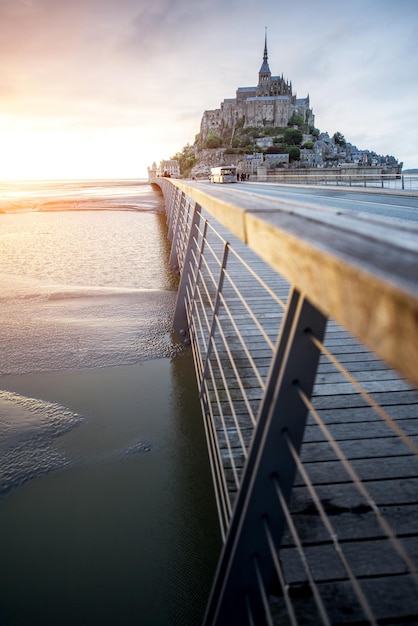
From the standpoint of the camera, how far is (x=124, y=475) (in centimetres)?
422

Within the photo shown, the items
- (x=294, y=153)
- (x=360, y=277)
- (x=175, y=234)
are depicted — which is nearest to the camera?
(x=360, y=277)

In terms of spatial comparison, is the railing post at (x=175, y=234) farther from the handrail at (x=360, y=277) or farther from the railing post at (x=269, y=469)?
the handrail at (x=360, y=277)

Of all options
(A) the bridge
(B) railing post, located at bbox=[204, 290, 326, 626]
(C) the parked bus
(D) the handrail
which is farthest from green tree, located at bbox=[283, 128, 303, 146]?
(D) the handrail

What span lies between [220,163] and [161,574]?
114147 millimetres

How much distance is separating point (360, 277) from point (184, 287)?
6.16 m

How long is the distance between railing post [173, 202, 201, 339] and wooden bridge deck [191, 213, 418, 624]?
2.36 m

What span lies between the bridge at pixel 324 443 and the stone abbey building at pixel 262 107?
125703mm

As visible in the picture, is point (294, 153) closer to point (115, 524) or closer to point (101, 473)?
point (101, 473)

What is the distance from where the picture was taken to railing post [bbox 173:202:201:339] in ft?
20.1

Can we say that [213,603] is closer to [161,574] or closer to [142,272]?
[161,574]

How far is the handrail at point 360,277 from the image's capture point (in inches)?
26.1

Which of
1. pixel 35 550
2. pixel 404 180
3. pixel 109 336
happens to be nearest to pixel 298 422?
pixel 35 550

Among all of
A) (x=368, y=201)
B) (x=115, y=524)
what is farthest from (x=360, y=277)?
(x=368, y=201)

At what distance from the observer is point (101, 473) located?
4242mm
